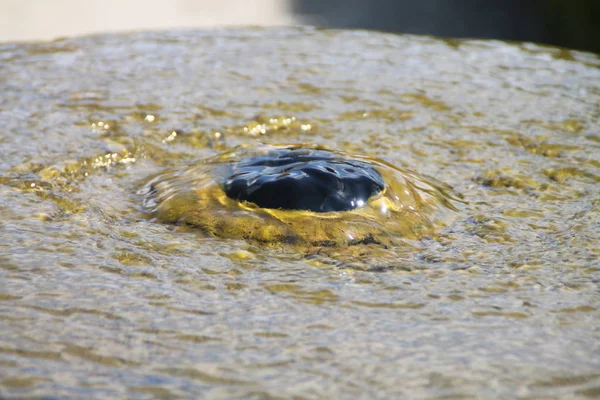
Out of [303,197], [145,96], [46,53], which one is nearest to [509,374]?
[303,197]

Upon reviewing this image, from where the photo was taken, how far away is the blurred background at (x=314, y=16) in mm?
5859

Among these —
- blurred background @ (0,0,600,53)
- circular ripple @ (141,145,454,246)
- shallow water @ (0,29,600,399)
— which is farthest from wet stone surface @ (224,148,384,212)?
blurred background @ (0,0,600,53)

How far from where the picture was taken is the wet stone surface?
198cm

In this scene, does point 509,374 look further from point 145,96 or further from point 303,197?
point 145,96

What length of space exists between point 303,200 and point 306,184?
5cm

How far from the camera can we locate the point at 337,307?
5.07 ft

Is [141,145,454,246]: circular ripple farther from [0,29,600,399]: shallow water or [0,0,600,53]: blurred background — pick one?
[0,0,600,53]: blurred background

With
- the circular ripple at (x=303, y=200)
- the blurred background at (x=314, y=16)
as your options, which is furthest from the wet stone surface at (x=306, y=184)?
the blurred background at (x=314, y=16)

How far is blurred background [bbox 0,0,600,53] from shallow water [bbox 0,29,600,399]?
245 centimetres

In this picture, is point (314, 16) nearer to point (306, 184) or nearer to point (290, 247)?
point (306, 184)

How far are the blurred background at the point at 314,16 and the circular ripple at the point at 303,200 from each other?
3746 millimetres

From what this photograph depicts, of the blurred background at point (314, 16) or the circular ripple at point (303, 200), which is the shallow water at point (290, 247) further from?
the blurred background at point (314, 16)

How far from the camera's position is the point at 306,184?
2006mm

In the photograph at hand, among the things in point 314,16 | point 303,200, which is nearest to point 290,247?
point 303,200
